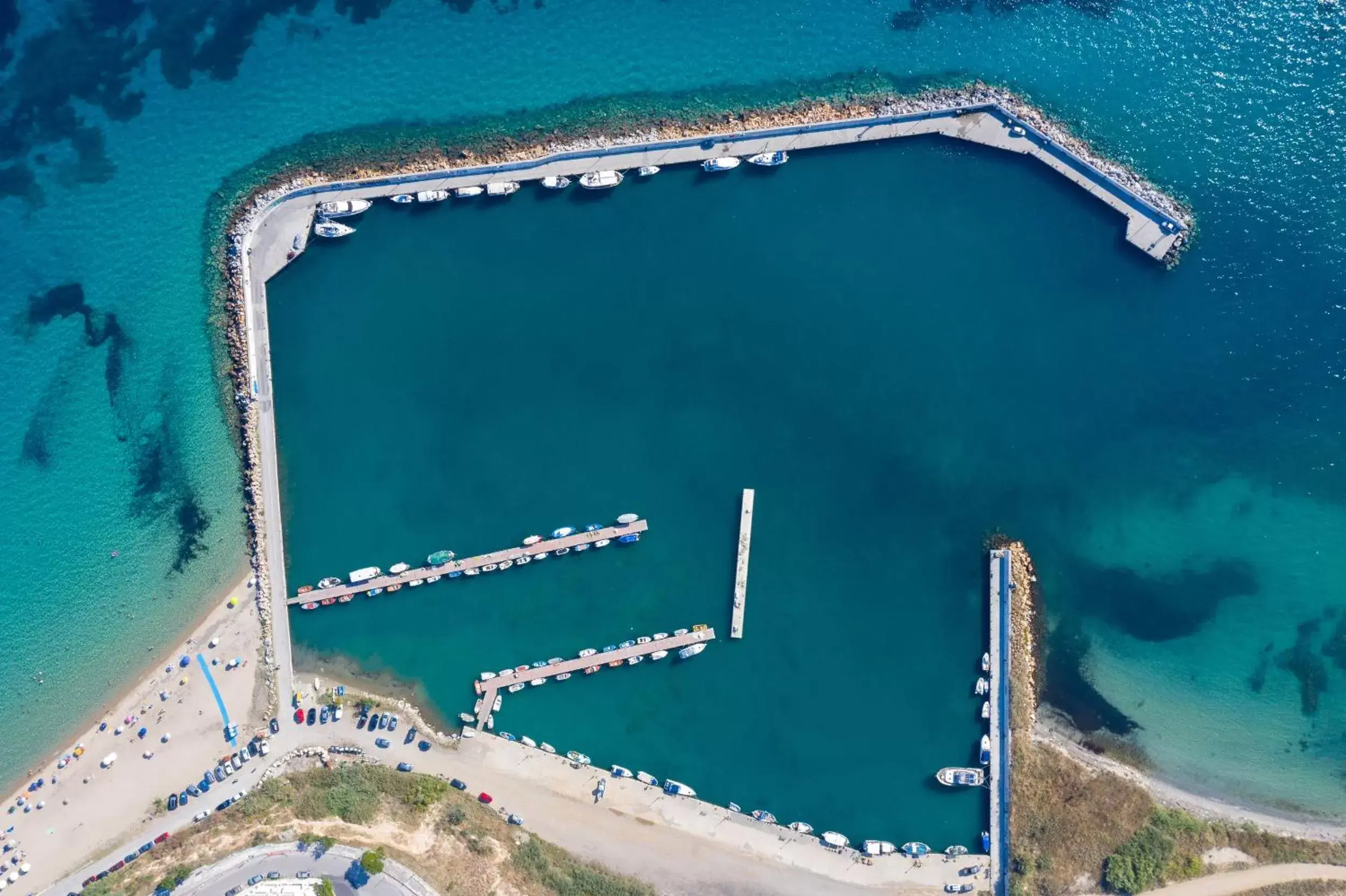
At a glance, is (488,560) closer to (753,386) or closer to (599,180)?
(753,386)

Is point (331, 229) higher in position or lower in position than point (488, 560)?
higher

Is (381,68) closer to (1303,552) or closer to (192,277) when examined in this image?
(192,277)

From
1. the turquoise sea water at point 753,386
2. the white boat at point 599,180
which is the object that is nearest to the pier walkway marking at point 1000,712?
the turquoise sea water at point 753,386

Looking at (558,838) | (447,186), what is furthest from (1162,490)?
(447,186)

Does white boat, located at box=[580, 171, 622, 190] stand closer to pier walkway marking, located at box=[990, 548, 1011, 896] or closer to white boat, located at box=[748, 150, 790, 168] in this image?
white boat, located at box=[748, 150, 790, 168]

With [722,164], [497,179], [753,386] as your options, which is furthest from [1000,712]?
[497,179]

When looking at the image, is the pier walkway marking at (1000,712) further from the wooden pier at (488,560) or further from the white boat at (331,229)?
the white boat at (331,229)
